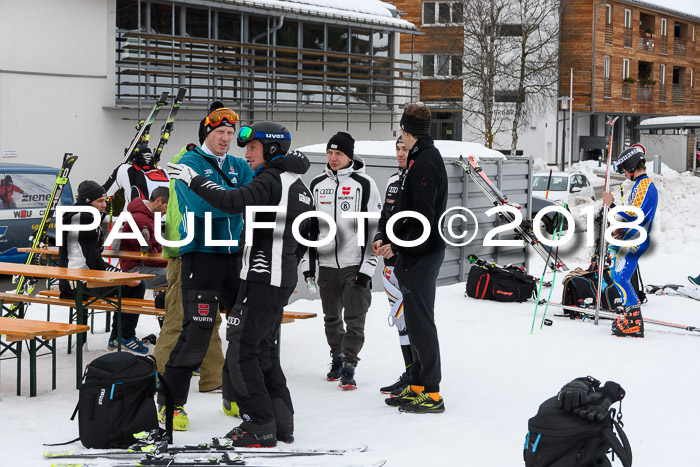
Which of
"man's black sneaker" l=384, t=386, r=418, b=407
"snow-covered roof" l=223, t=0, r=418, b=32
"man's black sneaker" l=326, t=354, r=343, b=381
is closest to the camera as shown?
"man's black sneaker" l=384, t=386, r=418, b=407

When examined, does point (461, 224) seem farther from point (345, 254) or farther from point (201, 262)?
point (201, 262)

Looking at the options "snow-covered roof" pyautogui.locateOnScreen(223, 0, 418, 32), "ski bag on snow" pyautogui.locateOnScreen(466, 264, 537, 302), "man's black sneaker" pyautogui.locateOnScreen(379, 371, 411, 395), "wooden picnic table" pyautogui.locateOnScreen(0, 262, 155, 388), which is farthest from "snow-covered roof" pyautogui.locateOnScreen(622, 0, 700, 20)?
"wooden picnic table" pyautogui.locateOnScreen(0, 262, 155, 388)

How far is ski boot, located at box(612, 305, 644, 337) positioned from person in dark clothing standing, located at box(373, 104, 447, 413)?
11.3ft

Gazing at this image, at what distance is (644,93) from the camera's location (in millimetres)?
54000

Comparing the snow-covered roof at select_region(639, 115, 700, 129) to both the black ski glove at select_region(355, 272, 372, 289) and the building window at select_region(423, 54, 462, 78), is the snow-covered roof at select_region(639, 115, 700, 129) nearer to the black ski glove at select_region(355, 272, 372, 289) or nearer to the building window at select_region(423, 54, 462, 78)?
the building window at select_region(423, 54, 462, 78)

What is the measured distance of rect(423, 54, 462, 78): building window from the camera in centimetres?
4384

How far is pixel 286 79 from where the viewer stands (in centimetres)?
2464

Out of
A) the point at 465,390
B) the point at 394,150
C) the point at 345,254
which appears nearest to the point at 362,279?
the point at 345,254

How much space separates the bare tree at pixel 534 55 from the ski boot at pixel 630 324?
29.6 m

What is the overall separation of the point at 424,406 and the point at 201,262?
6.05 feet

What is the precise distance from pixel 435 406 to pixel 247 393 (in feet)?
5.07

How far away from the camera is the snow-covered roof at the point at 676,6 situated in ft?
172

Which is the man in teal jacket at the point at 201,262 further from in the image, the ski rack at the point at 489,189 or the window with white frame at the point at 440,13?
the window with white frame at the point at 440,13

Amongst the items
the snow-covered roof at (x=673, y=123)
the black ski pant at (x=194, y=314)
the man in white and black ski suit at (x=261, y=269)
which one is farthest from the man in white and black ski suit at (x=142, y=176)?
the snow-covered roof at (x=673, y=123)
